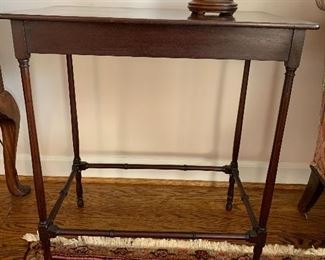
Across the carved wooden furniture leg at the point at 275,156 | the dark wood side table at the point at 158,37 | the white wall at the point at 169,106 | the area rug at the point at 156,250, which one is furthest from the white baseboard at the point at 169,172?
the dark wood side table at the point at 158,37

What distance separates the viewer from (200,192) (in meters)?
1.41

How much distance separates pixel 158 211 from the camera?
1290 millimetres

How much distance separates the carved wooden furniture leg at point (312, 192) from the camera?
1209 millimetres

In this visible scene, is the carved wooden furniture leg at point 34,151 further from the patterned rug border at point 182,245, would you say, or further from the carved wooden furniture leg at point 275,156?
the carved wooden furniture leg at point 275,156

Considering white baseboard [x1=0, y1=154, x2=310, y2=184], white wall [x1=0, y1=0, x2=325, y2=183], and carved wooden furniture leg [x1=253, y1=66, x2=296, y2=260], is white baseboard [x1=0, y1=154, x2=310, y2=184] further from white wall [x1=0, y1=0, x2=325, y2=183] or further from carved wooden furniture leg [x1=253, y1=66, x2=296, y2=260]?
carved wooden furniture leg [x1=253, y1=66, x2=296, y2=260]

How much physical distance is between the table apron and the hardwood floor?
631 millimetres

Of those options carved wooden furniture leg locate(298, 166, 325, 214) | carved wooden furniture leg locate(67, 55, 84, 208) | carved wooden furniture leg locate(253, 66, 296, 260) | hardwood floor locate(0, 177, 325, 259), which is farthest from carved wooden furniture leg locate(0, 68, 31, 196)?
carved wooden furniture leg locate(298, 166, 325, 214)

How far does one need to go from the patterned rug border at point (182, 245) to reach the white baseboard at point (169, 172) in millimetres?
346

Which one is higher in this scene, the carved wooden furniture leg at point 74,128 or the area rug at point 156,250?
the carved wooden furniture leg at point 74,128

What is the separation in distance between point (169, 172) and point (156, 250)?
39cm

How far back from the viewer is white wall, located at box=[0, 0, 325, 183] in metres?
1.29

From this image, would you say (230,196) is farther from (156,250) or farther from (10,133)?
(10,133)

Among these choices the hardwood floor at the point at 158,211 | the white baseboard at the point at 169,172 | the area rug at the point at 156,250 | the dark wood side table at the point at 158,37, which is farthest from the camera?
the white baseboard at the point at 169,172

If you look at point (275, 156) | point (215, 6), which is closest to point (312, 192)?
point (275, 156)
